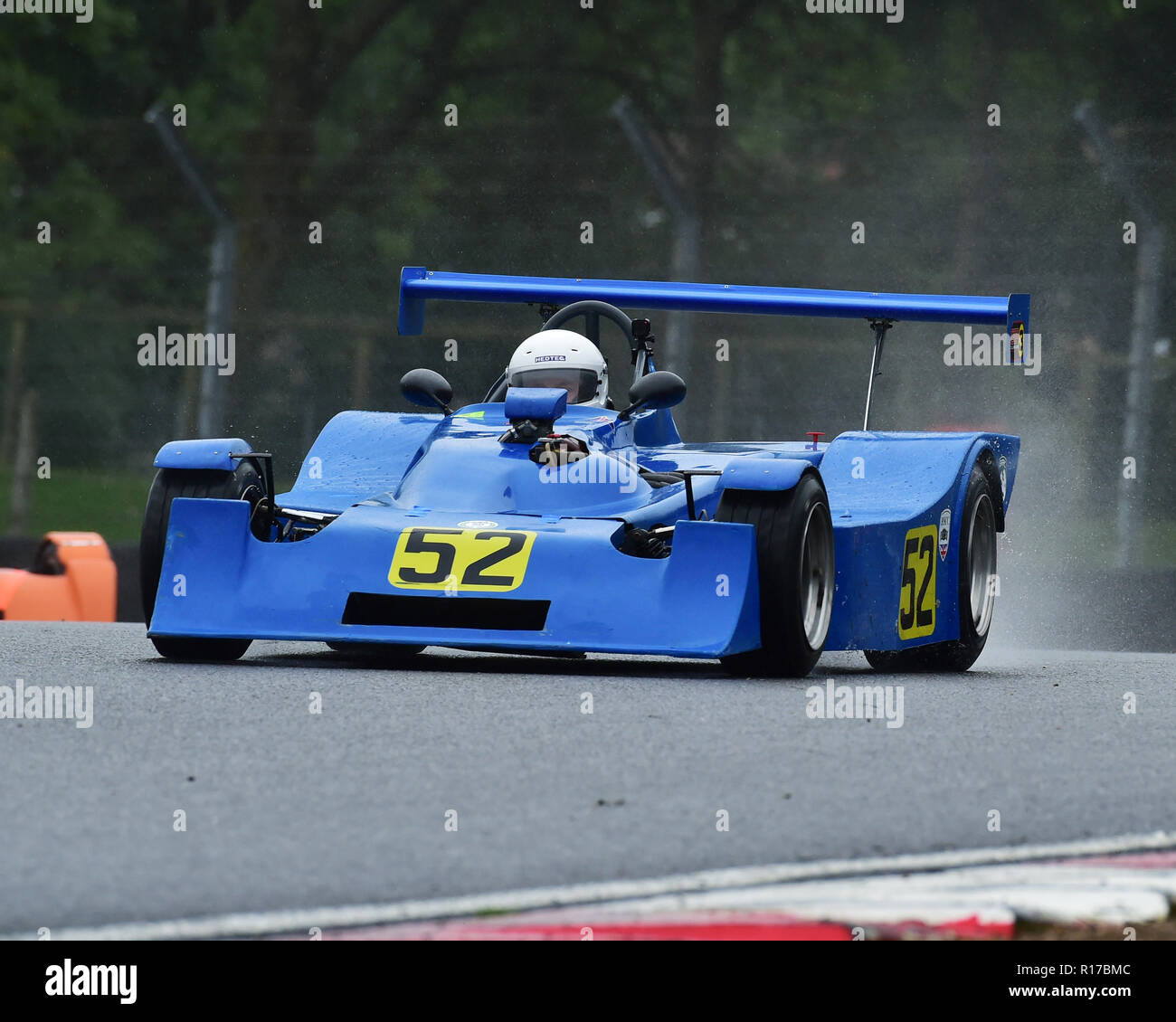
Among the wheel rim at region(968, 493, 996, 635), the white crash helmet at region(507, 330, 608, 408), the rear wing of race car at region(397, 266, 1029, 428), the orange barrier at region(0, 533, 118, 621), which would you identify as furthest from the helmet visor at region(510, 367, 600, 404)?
the orange barrier at region(0, 533, 118, 621)

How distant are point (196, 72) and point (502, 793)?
1821cm

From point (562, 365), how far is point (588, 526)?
1.53m

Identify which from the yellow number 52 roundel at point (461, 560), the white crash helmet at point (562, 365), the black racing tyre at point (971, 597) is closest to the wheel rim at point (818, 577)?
the black racing tyre at point (971, 597)

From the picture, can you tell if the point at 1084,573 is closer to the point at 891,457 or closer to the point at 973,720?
the point at 891,457

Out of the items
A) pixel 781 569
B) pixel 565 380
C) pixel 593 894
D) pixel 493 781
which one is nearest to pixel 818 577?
pixel 781 569

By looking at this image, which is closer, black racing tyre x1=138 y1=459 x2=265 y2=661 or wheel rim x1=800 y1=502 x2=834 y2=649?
wheel rim x1=800 y1=502 x2=834 y2=649

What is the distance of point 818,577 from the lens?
7.99 m

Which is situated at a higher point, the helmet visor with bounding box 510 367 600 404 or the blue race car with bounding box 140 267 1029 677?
the helmet visor with bounding box 510 367 600 404

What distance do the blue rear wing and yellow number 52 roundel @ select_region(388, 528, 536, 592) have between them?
92.7 inches

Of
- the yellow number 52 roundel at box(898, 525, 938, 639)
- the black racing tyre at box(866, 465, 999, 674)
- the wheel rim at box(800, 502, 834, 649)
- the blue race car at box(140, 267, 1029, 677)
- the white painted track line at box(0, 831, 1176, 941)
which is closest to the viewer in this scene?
the white painted track line at box(0, 831, 1176, 941)

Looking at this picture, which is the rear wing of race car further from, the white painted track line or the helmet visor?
the white painted track line

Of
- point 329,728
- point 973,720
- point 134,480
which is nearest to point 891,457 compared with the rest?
point 973,720

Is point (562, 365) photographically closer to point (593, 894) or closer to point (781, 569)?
point (781, 569)

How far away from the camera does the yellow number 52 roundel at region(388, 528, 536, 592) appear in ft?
24.4
